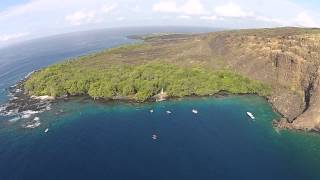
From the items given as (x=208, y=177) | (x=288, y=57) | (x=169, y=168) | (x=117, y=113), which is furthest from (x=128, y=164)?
(x=288, y=57)

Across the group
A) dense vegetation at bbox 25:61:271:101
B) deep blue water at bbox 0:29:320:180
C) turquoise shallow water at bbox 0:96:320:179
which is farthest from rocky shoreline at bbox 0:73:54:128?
dense vegetation at bbox 25:61:271:101

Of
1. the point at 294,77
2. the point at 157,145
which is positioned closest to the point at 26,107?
the point at 157,145

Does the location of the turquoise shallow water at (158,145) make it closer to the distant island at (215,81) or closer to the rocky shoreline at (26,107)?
the rocky shoreline at (26,107)

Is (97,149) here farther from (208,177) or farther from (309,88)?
(309,88)

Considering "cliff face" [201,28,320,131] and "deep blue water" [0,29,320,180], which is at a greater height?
"cliff face" [201,28,320,131]

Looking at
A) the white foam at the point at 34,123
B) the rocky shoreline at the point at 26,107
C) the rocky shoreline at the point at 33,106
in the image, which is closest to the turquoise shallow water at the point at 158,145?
the white foam at the point at 34,123

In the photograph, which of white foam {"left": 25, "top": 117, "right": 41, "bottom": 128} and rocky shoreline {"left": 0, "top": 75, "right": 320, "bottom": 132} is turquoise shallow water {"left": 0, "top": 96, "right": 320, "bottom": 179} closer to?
white foam {"left": 25, "top": 117, "right": 41, "bottom": 128}

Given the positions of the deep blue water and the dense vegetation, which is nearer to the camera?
the deep blue water
